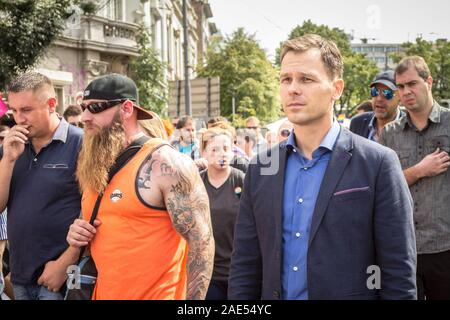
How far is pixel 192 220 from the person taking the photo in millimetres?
3334

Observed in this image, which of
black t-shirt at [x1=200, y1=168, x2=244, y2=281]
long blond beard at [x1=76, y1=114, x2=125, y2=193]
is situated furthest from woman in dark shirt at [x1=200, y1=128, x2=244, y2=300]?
long blond beard at [x1=76, y1=114, x2=125, y2=193]

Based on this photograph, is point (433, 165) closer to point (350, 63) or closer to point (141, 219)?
point (141, 219)

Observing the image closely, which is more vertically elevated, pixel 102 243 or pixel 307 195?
pixel 307 195

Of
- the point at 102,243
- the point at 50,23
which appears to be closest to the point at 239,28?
the point at 50,23

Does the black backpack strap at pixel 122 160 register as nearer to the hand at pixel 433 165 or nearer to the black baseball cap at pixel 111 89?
the black baseball cap at pixel 111 89

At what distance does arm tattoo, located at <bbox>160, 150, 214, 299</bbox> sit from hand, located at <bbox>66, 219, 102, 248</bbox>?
41cm

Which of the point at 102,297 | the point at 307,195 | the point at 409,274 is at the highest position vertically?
the point at 307,195

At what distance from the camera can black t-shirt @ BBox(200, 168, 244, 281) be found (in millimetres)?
5625

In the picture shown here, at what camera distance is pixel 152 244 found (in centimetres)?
331

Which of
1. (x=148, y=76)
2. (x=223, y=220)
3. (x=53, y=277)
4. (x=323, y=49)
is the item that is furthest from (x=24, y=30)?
(x=148, y=76)

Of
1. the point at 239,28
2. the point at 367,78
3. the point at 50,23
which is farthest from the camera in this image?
the point at 367,78

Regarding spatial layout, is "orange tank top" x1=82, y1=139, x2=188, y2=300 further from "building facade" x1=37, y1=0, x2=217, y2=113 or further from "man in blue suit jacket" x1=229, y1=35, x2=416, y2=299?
"building facade" x1=37, y1=0, x2=217, y2=113
